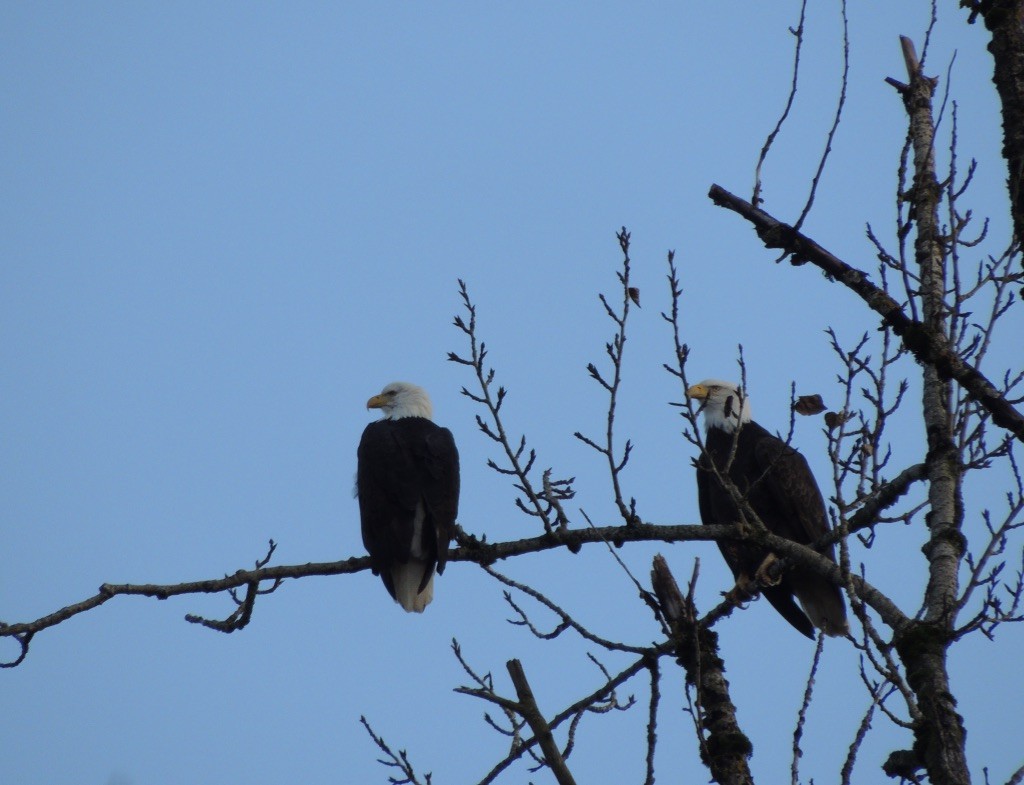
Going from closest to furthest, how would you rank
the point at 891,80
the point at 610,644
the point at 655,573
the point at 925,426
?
the point at 610,644 → the point at 925,426 → the point at 655,573 → the point at 891,80

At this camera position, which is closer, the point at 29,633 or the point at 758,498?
the point at 29,633

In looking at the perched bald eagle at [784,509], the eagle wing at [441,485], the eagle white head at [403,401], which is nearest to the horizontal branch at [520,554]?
the eagle wing at [441,485]

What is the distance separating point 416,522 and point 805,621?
2.38 meters

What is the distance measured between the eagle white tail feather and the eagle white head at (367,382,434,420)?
4.94ft

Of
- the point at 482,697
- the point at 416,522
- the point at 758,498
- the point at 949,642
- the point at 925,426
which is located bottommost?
the point at 482,697

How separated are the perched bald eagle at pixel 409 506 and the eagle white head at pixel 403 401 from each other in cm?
92

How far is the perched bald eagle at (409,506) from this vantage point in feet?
20.2

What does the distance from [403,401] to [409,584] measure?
177 cm

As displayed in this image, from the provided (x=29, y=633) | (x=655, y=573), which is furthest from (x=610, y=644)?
(x=29, y=633)

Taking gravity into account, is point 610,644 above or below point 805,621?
below

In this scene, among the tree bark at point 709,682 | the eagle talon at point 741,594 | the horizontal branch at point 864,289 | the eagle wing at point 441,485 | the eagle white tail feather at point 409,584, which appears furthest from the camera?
the eagle white tail feather at point 409,584

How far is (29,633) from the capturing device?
162 inches

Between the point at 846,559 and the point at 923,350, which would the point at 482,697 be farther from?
the point at 923,350

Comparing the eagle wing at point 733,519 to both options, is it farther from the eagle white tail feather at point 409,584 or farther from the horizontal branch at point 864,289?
the horizontal branch at point 864,289
